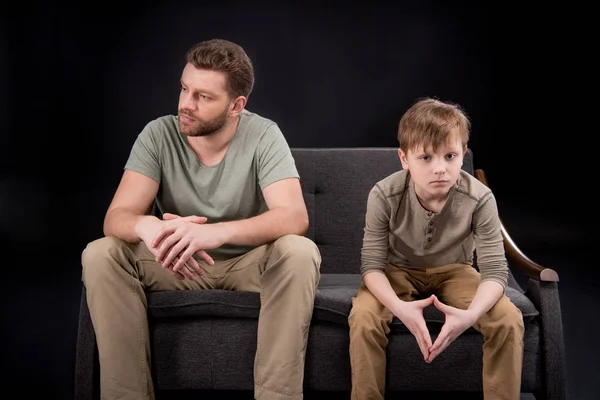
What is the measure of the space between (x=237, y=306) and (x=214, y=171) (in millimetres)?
499

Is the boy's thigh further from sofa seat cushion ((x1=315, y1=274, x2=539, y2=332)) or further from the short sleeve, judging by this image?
the short sleeve

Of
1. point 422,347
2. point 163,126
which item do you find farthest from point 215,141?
point 422,347

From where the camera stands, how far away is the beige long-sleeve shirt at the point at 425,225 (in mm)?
2406

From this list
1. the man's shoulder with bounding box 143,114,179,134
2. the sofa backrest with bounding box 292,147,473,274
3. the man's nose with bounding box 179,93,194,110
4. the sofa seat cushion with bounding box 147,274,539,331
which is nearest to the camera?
the sofa seat cushion with bounding box 147,274,539,331

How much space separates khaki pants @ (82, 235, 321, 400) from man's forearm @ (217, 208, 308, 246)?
0.27 feet

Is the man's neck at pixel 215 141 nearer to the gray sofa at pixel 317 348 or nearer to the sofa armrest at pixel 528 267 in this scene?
the gray sofa at pixel 317 348

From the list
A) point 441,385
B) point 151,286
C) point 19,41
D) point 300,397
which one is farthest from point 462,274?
point 19,41

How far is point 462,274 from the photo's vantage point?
2.50 m

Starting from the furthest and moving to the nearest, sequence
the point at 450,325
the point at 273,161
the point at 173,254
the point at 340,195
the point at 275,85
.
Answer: the point at 275,85, the point at 340,195, the point at 273,161, the point at 173,254, the point at 450,325

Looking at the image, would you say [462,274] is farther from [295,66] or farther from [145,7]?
[145,7]

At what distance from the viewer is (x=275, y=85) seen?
4.54 metres

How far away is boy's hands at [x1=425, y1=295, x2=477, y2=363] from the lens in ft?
7.13

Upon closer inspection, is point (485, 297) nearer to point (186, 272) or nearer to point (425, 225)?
point (425, 225)

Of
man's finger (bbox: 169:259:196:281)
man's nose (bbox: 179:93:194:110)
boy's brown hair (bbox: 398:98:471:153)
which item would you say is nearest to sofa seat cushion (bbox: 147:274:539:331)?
man's finger (bbox: 169:259:196:281)
